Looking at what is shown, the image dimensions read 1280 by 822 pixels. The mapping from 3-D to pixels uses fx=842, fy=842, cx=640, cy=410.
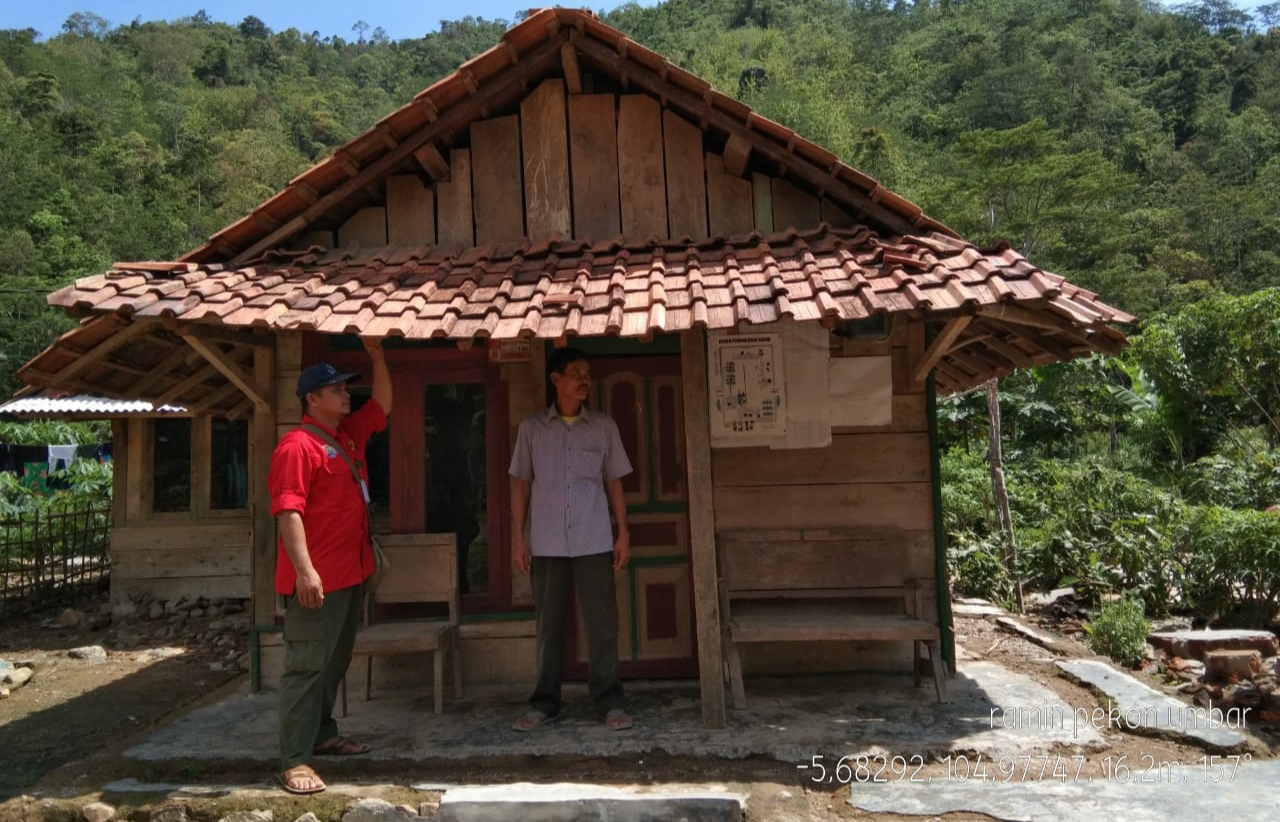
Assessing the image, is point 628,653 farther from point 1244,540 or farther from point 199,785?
point 1244,540

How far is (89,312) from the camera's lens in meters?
4.50

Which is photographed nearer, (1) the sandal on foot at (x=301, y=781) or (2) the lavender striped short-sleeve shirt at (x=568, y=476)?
(1) the sandal on foot at (x=301, y=781)

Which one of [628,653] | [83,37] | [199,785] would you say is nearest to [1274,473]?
[628,653]

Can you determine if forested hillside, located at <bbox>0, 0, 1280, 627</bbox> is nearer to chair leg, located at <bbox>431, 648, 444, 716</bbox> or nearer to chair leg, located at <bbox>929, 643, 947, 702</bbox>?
chair leg, located at <bbox>929, 643, 947, 702</bbox>

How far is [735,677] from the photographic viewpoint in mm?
5199

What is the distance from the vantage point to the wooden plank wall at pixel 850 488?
5.81 m

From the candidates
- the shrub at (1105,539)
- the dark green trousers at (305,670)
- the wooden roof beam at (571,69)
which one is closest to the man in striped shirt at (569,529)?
the dark green trousers at (305,670)

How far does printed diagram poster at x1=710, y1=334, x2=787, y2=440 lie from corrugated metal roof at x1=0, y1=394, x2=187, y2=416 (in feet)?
26.6

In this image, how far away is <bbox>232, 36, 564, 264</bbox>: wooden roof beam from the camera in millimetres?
5895

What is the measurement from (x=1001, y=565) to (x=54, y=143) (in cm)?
5625

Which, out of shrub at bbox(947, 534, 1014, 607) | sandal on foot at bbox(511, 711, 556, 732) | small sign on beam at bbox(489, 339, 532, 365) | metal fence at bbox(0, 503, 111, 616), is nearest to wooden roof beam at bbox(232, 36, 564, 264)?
small sign on beam at bbox(489, 339, 532, 365)

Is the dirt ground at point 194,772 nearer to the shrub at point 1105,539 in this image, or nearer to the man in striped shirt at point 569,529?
the man in striped shirt at point 569,529

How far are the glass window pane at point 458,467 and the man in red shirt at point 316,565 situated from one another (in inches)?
48.2

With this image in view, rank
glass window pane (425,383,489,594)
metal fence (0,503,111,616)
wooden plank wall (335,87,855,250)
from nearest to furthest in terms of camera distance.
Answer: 1. glass window pane (425,383,489,594)
2. wooden plank wall (335,87,855,250)
3. metal fence (0,503,111,616)
